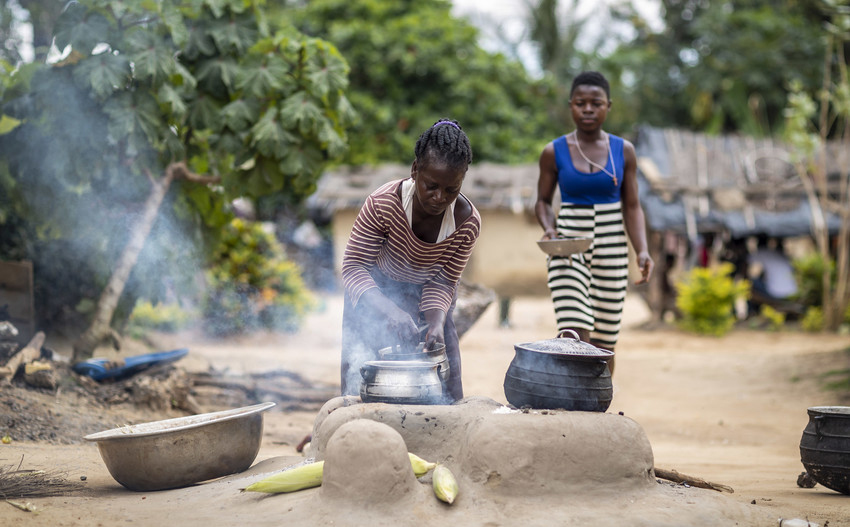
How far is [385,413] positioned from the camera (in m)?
3.30

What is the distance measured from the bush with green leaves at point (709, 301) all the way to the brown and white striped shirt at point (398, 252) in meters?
9.39

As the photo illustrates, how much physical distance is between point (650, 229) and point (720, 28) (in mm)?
9280

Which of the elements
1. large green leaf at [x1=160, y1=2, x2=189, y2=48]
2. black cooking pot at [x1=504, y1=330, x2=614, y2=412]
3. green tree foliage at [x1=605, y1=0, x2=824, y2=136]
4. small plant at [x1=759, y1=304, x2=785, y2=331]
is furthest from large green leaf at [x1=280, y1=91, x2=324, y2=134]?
green tree foliage at [x1=605, y1=0, x2=824, y2=136]

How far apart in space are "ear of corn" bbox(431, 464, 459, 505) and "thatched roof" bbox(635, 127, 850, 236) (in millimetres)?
10629

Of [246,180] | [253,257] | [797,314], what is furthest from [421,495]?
[797,314]

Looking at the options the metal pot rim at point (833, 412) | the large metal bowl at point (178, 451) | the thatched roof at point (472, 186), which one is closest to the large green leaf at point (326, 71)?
the large metal bowl at point (178, 451)

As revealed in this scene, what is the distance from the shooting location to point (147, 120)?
18.5 ft

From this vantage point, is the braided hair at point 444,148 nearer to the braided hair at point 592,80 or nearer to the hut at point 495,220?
the braided hair at point 592,80

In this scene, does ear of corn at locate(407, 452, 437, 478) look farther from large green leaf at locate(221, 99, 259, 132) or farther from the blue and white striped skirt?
large green leaf at locate(221, 99, 259, 132)

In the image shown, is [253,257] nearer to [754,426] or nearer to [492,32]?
[754,426]

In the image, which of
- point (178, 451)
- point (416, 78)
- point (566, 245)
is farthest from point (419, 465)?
point (416, 78)

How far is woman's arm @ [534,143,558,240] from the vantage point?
460cm

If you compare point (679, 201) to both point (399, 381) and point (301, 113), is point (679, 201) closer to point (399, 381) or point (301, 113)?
point (301, 113)

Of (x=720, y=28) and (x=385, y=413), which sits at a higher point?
(x=720, y=28)
